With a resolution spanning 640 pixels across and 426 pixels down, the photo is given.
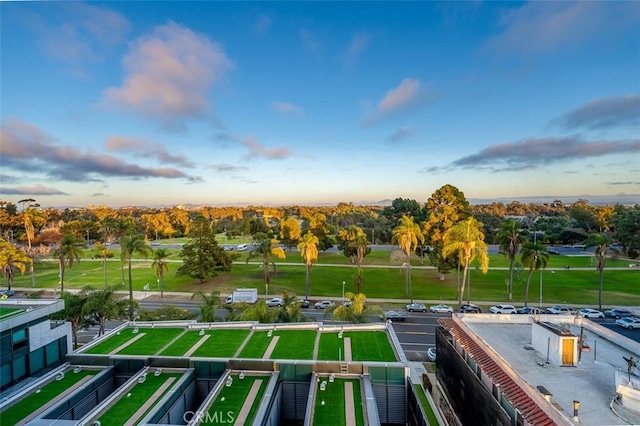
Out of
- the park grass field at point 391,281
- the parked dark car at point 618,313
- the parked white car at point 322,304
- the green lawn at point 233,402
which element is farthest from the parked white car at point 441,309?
the green lawn at point 233,402

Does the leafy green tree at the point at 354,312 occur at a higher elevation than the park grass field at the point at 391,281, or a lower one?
higher

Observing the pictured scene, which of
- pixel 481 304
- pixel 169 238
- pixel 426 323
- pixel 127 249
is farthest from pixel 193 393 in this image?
pixel 169 238

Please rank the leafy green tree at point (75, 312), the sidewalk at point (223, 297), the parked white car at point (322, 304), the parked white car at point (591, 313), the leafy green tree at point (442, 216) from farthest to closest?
the leafy green tree at point (442, 216) < the sidewalk at point (223, 297) < the parked white car at point (322, 304) < the parked white car at point (591, 313) < the leafy green tree at point (75, 312)

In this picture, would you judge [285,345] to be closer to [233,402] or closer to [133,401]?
[233,402]

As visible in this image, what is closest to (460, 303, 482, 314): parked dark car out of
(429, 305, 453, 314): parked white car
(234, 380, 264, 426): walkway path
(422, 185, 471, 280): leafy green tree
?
(429, 305, 453, 314): parked white car

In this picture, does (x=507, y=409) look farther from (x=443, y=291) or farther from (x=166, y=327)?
(x=443, y=291)

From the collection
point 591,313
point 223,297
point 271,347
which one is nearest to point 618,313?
point 591,313

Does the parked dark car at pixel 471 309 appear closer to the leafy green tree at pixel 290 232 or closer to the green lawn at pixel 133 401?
the green lawn at pixel 133 401
